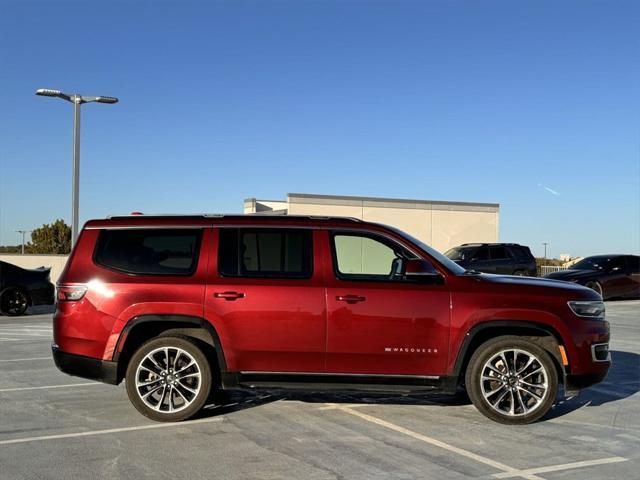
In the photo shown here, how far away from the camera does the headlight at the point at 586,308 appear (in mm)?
6211

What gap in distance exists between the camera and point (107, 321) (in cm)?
614

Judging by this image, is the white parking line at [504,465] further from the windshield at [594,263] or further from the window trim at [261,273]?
the windshield at [594,263]

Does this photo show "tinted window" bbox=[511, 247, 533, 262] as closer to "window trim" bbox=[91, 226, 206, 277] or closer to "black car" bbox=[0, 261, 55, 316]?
"black car" bbox=[0, 261, 55, 316]

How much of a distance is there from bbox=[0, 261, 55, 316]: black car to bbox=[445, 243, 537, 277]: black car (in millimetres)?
13291

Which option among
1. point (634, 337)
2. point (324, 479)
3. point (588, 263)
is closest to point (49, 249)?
point (588, 263)

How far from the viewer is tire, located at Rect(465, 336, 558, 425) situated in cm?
612

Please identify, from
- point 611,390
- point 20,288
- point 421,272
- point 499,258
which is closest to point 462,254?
point 499,258

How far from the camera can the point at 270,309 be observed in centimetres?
604

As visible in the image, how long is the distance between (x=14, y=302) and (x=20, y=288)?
0.43 m

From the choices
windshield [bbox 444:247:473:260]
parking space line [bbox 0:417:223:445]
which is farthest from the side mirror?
windshield [bbox 444:247:473:260]

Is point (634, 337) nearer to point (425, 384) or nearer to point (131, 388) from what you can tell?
point (425, 384)

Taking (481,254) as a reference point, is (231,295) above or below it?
below

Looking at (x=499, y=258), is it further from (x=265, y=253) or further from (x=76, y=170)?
(x=265, y=253)

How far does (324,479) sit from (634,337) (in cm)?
1030
